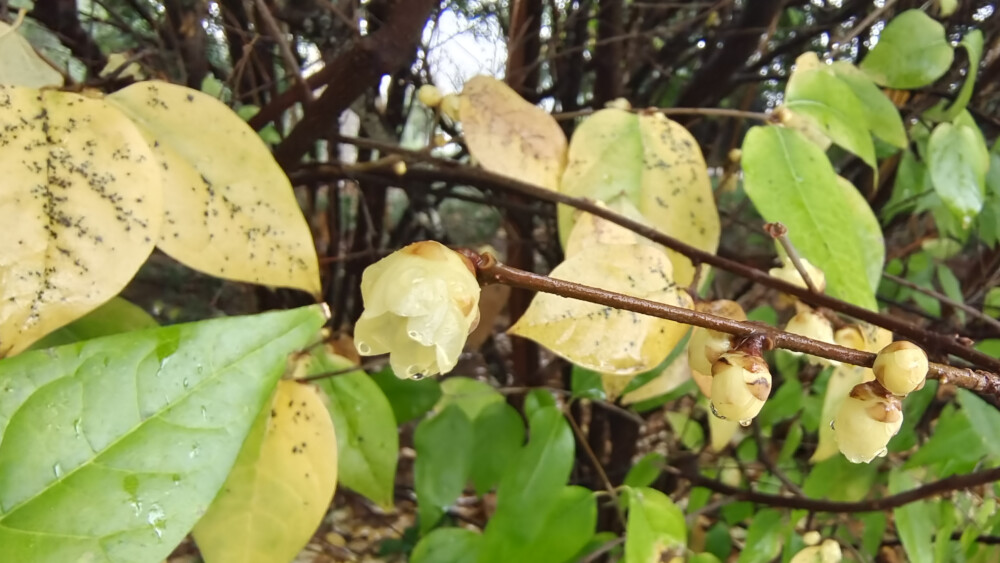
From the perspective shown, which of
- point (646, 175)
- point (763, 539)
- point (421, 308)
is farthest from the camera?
point (763, 539)

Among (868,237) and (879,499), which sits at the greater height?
(868,237)

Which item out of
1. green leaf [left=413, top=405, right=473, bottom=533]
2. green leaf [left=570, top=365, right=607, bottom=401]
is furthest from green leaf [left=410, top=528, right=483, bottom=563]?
green leaf [left=570, top=365, right=607, bottom=401]

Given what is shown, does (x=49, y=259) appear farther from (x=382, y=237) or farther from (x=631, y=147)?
(x=382, y=237)

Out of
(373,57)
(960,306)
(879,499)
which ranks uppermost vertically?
(373,57)

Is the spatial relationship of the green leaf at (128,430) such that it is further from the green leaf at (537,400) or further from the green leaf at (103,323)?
the green leaf at (537,400)

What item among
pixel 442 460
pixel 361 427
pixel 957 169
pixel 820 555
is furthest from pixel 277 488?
pixel 957 169

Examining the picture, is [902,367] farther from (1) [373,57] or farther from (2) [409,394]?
(2) [409,394]

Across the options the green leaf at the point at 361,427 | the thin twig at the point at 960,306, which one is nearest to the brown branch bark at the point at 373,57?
the green leaf at the point at 361,427
